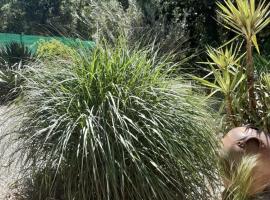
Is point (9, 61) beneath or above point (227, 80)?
beneath

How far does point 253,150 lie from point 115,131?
1368 mm

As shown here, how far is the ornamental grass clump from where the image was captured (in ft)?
11.3

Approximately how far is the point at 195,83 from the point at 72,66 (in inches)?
50.6

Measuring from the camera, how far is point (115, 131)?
11.3 feet

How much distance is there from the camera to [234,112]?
185 inches

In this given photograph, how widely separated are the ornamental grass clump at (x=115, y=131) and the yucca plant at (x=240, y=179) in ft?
0.45

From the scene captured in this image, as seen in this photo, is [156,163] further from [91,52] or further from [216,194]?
[91,52]

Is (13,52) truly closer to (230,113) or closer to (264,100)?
(230,113)

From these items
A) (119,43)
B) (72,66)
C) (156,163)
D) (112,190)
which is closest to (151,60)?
(119,43)

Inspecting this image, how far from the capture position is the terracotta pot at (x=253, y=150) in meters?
4.04

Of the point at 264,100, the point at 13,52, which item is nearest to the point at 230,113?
the point at 264,100

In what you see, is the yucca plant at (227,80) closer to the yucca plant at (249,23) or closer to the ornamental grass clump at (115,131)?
the yucca plant at (249,23)

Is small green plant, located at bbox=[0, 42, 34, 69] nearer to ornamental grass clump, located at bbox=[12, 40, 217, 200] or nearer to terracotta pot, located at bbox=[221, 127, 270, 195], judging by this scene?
ornamental grass clump, located at bbox=[12, 40, 217, 200]

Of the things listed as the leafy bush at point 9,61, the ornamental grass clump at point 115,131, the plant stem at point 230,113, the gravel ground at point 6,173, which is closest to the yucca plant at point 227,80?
the plant stem at point 230,113
